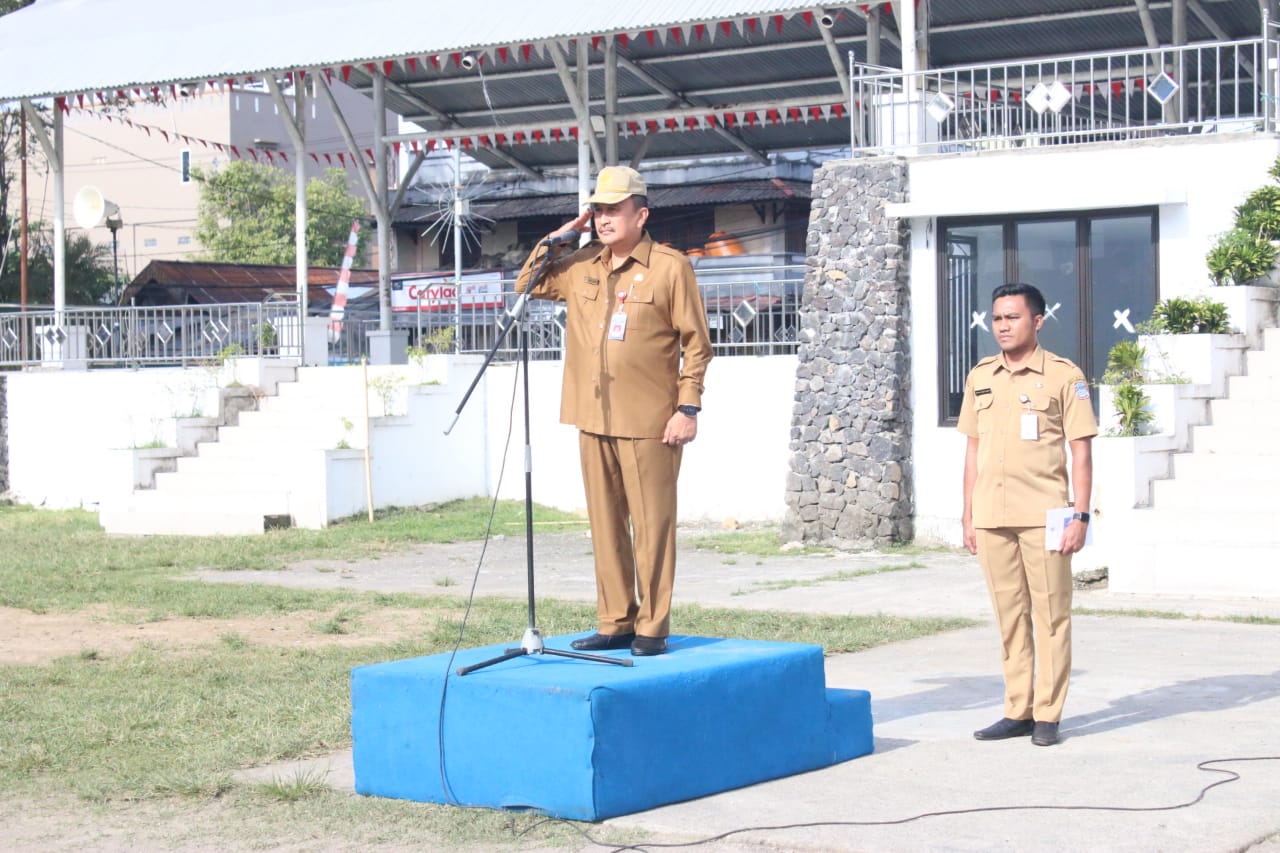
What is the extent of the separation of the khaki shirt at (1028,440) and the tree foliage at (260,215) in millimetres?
41467

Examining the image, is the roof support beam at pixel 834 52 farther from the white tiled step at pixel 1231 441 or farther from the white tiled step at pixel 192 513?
the white tiled step at pixel 192 513

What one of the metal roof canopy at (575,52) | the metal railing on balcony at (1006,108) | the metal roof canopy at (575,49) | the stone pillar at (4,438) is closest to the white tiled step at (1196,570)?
the metal railing on balcony at (1006,108)

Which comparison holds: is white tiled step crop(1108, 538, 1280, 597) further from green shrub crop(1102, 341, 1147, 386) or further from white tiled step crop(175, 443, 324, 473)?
white tiled step crop(175, 443, 324, 473)

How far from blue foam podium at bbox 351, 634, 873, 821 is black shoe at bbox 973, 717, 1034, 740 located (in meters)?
0.71

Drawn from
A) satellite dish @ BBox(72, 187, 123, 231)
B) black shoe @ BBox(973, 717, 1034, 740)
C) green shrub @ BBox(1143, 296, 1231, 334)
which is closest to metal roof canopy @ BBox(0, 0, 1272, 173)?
satellite dish @ BBox(72, 187, 123, 231)

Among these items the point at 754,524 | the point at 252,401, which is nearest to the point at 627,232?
the point at 754,524

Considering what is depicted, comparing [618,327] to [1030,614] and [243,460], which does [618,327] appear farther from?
[243,460]

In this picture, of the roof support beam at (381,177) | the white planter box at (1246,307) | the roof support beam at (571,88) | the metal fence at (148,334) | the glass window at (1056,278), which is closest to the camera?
the white planter box at (1246,307)

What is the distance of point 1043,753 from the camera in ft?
21.6

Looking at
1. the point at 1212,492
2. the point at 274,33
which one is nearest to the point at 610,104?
the point at 274,33

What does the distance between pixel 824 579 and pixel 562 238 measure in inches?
277

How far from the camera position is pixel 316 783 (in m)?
6.26

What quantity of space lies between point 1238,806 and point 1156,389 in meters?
7.18

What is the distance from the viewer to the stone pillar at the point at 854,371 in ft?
49.3
